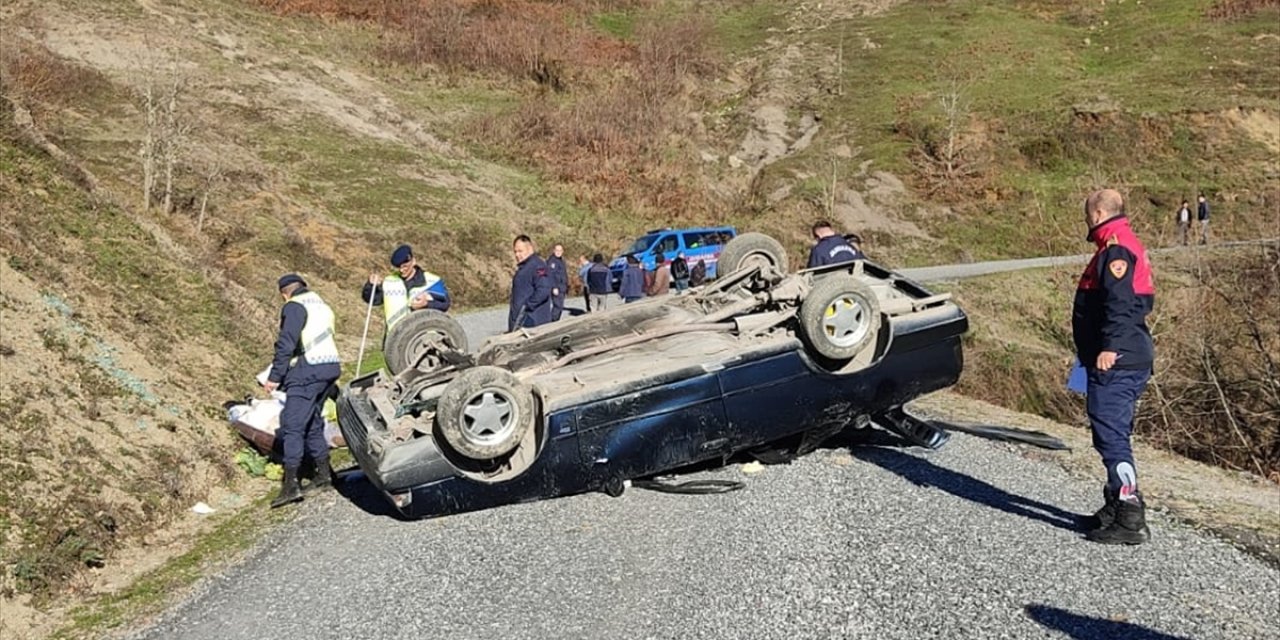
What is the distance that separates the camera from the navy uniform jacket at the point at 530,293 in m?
9.77

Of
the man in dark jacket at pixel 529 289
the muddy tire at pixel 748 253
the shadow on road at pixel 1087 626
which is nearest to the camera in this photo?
the shadow on road at pixel 1087 626

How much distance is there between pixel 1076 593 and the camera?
4543 mm

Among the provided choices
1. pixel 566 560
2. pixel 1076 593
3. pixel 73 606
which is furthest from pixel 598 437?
pixel 73 606

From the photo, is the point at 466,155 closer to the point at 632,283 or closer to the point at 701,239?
the point at 701,239

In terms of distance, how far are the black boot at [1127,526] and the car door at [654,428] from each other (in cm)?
245

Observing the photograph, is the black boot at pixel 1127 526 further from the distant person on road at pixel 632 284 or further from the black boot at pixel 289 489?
the distant person on road at pixel 632 284

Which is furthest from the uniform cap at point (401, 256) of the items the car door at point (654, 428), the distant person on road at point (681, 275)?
the distant person on road at point (681, 275)

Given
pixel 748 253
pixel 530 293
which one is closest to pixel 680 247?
pixel 530 293

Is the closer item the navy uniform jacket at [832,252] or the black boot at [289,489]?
the black boot at [289,489]

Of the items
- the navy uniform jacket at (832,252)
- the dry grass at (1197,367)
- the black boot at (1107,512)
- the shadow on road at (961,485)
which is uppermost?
the navy uniform jacket at (832,252)

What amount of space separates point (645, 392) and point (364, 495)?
2753 millimetres

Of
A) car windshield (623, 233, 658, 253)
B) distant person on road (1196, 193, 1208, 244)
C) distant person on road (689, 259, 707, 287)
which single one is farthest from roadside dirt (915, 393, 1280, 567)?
distant person on road (1196, 193, 1208, 244)

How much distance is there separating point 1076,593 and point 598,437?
2976mm

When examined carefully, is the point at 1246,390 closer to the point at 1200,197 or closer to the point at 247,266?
the point at 247,266
